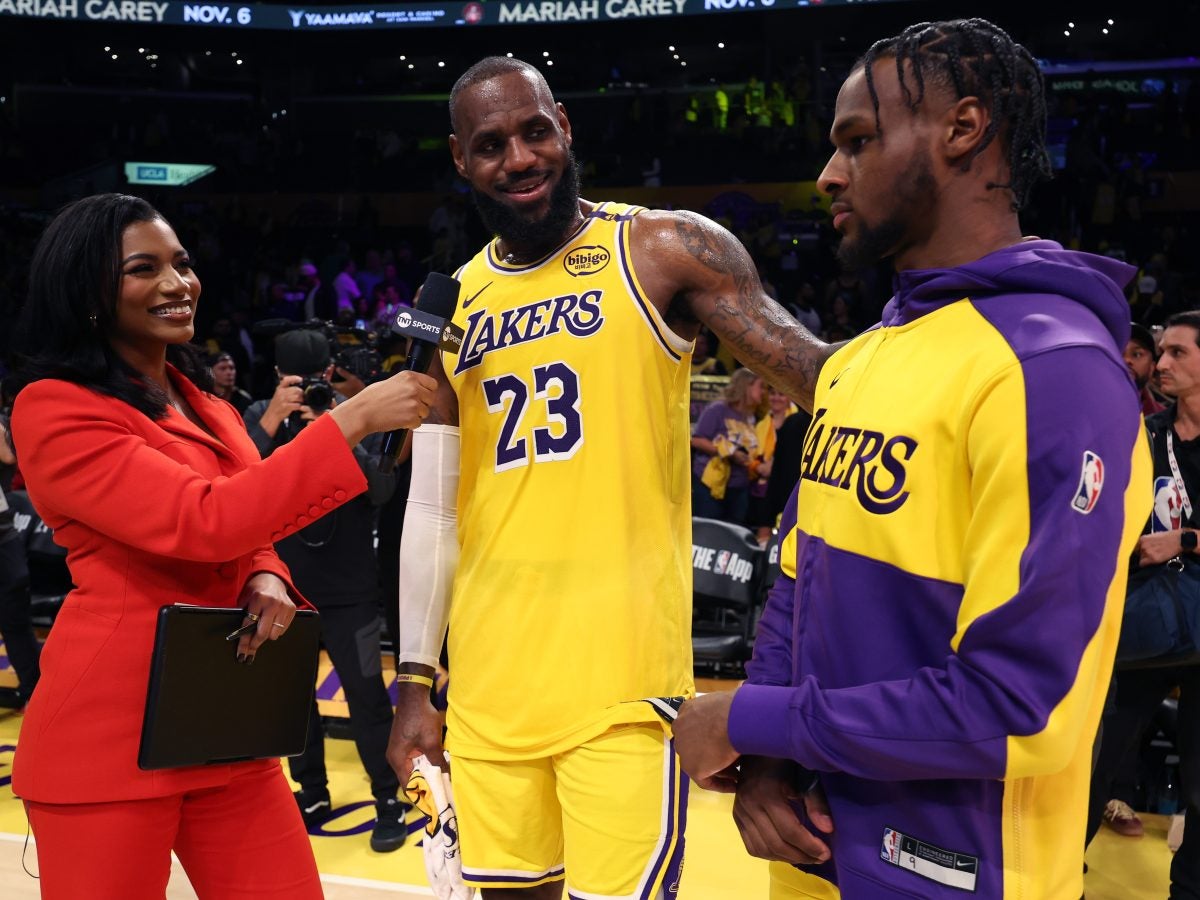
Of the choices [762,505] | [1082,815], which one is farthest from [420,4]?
[1082,815]

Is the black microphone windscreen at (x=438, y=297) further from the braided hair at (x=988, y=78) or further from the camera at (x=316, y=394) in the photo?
the camera at (x=316, y=394)

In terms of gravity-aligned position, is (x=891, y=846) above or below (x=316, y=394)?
below

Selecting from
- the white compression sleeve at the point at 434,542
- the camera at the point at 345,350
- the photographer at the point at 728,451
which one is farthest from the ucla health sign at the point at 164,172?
the white compression sleeve at the point at 434,542

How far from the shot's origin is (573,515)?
2.27 m

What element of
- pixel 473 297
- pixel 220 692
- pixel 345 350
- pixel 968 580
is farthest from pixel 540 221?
pixel 345 350

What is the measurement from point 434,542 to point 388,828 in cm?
243

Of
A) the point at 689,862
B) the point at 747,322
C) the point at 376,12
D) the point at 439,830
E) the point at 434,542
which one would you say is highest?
the point at 376,12

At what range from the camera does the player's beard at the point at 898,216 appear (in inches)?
57.3

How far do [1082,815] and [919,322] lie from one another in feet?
2.08

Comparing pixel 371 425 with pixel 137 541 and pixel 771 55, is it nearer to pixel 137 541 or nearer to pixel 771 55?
pixel 137 541

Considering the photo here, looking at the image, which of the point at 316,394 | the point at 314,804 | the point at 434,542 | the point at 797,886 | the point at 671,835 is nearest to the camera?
the point at 797,886

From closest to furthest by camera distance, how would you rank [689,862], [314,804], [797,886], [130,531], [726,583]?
[797,886] < [130,531] < [689,862] < [314,804] < [726,583]

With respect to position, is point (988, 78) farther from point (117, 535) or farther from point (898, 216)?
point (117, 535)

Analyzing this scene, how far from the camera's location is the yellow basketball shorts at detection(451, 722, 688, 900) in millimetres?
2146
